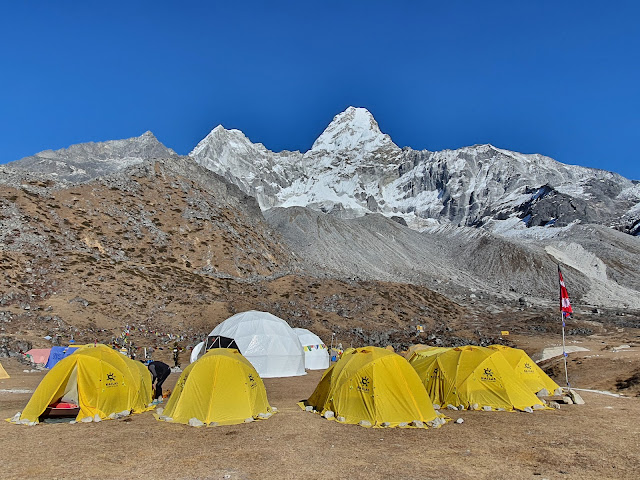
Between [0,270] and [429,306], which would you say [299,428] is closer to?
[0,270]

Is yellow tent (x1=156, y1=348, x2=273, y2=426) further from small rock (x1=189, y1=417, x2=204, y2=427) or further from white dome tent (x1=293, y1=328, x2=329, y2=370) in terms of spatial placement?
white dome tent (x1=293, y1=328, x2=329, y2=370)

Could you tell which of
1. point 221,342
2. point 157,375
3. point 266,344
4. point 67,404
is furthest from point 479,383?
point 221,342

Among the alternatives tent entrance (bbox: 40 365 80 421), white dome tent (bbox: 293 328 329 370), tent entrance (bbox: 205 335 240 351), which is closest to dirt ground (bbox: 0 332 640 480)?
tent entrance (bbox: 40 365 80 421)

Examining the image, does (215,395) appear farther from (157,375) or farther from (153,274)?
(153,274)

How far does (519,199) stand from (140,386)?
198876mm

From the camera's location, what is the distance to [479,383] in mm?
15734

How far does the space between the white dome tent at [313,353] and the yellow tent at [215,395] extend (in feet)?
60.0

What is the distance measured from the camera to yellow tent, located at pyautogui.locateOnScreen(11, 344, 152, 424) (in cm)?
1307

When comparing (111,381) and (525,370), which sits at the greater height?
(525,370)

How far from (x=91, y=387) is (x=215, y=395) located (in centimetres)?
402

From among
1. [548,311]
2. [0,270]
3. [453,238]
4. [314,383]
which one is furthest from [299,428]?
[453,238]

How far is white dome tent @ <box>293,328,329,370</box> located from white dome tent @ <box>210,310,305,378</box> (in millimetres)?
3880

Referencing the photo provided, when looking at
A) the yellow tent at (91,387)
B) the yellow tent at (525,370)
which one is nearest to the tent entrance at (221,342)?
the yellow tent at (91,387)

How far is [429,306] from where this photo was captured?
2552 inches
